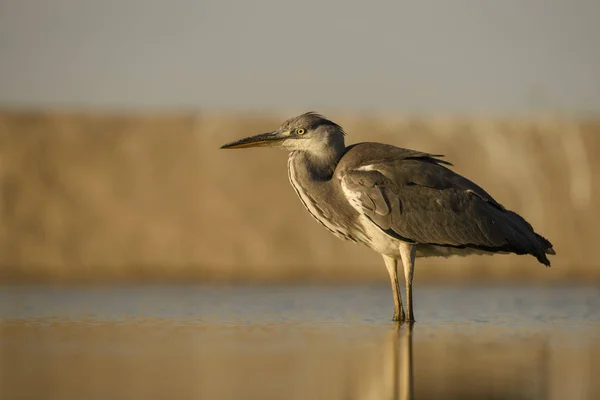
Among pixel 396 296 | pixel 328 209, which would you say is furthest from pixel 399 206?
pixel 396 296

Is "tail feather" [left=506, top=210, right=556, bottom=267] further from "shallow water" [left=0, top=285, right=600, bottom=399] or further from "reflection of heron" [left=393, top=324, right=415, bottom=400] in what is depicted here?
"reflection of heron" [left=393, top=324, right=415, bottom=400]

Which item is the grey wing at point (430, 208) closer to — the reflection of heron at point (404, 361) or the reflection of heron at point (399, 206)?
the reflection of heron at point (399, 206)

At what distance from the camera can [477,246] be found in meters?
11.5

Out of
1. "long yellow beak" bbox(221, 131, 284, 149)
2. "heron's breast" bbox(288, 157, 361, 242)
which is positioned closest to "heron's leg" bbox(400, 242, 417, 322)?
"heron's breast" bbox(288, 157, 361, 242)

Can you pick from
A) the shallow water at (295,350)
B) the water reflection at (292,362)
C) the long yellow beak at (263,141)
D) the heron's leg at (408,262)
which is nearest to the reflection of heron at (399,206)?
the heron's leg at (408,262)

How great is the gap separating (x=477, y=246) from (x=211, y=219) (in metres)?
18.3

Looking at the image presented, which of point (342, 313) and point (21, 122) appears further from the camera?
point (21, 122)

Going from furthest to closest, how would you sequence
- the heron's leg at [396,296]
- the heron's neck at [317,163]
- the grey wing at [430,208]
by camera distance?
the heron's neck at [317,163]
the heron's leg at [396,296]
the grey wing at [430,208]

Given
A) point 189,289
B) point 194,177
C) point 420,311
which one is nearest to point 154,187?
point 194,177

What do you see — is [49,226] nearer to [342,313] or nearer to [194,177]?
[194,177]

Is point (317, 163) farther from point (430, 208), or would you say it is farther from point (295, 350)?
point (295, 350)

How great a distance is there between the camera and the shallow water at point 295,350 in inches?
261

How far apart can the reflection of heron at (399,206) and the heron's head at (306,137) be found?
1 centimetres

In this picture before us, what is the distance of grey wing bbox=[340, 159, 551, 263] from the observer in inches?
440
